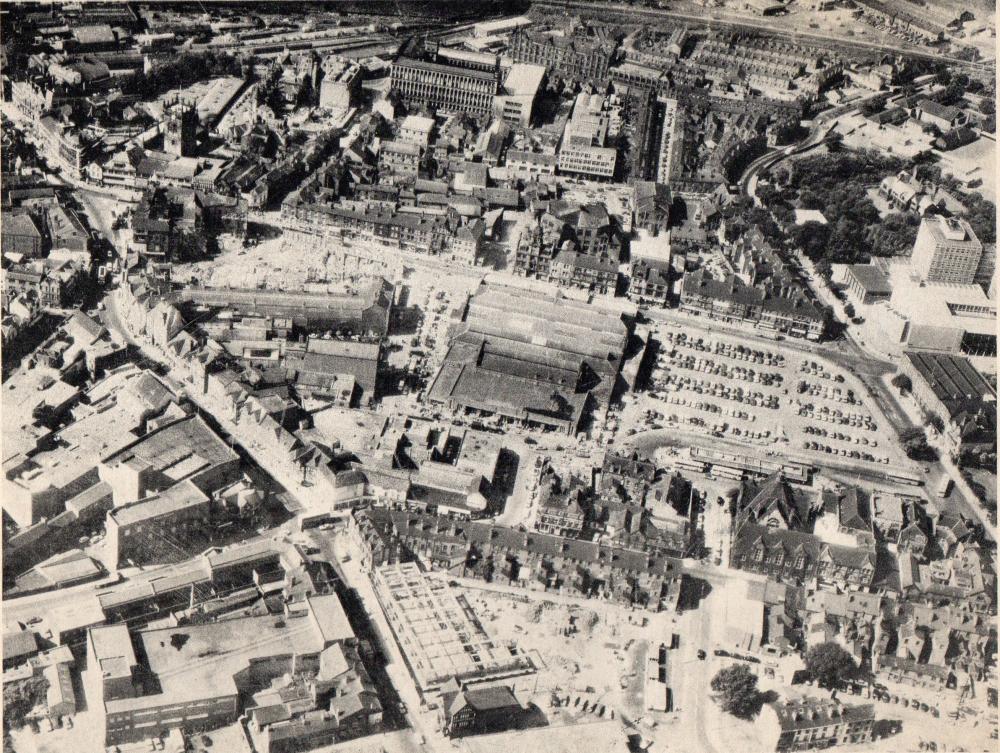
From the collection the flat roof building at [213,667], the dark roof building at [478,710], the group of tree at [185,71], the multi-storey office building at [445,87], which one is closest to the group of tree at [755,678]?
the dark roof building at [478,710]

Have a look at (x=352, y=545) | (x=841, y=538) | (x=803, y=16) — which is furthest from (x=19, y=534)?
(x=803, y=16)

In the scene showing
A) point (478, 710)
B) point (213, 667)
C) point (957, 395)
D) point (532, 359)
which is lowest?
point (213, 667)

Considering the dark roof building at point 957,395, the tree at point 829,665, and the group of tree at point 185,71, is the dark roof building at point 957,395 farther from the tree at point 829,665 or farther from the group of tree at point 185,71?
the group of tree at point 185,71

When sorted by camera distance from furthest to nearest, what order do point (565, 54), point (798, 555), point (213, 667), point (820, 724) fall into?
point (565, 54) < point (798, 555) < point (820, 724) < point (213, 667)

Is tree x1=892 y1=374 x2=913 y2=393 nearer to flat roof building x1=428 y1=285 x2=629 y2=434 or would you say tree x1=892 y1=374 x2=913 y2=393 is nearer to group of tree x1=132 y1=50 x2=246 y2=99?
flat roof building x1=428 y1=285 x2=629 y2=434

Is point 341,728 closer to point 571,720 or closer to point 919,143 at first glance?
point 571,720

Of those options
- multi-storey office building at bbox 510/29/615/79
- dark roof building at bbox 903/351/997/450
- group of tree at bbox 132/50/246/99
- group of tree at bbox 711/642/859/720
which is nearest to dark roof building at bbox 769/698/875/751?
group of tree at bbox 711/642/859/720

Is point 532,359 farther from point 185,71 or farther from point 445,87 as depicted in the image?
point 185,71

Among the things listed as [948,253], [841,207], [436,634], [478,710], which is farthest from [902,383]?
[478,710]
